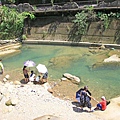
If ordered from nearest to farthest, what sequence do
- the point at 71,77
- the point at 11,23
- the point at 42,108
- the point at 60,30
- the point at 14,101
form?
1. the point at 42,108
2. the point at 14,101
3. the point at 71,77
4. the point at 60,30
5. the point at 11,23

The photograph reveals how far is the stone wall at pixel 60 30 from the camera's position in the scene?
26422mm

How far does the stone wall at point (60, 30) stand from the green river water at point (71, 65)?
1.75 m

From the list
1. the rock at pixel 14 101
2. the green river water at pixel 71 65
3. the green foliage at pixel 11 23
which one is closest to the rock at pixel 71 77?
the green river water at pixel 71 65

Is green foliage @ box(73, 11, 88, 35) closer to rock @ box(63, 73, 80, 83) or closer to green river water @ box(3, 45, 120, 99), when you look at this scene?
green river water @ box(3, 45, 120, 99)

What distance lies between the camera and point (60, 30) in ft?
Result: 97.5

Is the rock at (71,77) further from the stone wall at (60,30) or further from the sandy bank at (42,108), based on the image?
the stone wall at (60,30)

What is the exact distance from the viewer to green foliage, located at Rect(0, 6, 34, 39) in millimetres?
31500

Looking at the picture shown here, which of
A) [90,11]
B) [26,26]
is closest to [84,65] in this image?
[90,11]

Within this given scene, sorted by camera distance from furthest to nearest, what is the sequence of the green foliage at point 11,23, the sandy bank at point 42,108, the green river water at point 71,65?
1. the green foliage at point 11,23
2. the green river water at point 71,65
3. the sandy bank at point 42,108

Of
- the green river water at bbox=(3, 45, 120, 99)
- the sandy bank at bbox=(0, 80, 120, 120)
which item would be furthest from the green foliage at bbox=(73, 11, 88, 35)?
the sandy bank at bbox=(0, 80, 120, 120)

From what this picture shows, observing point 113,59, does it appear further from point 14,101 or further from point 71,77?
point 14,101

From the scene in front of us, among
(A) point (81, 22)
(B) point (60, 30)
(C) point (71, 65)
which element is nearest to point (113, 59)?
(C) point (71, 65)

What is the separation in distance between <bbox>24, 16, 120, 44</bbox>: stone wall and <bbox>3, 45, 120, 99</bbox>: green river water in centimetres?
175

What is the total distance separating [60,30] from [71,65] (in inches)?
338
